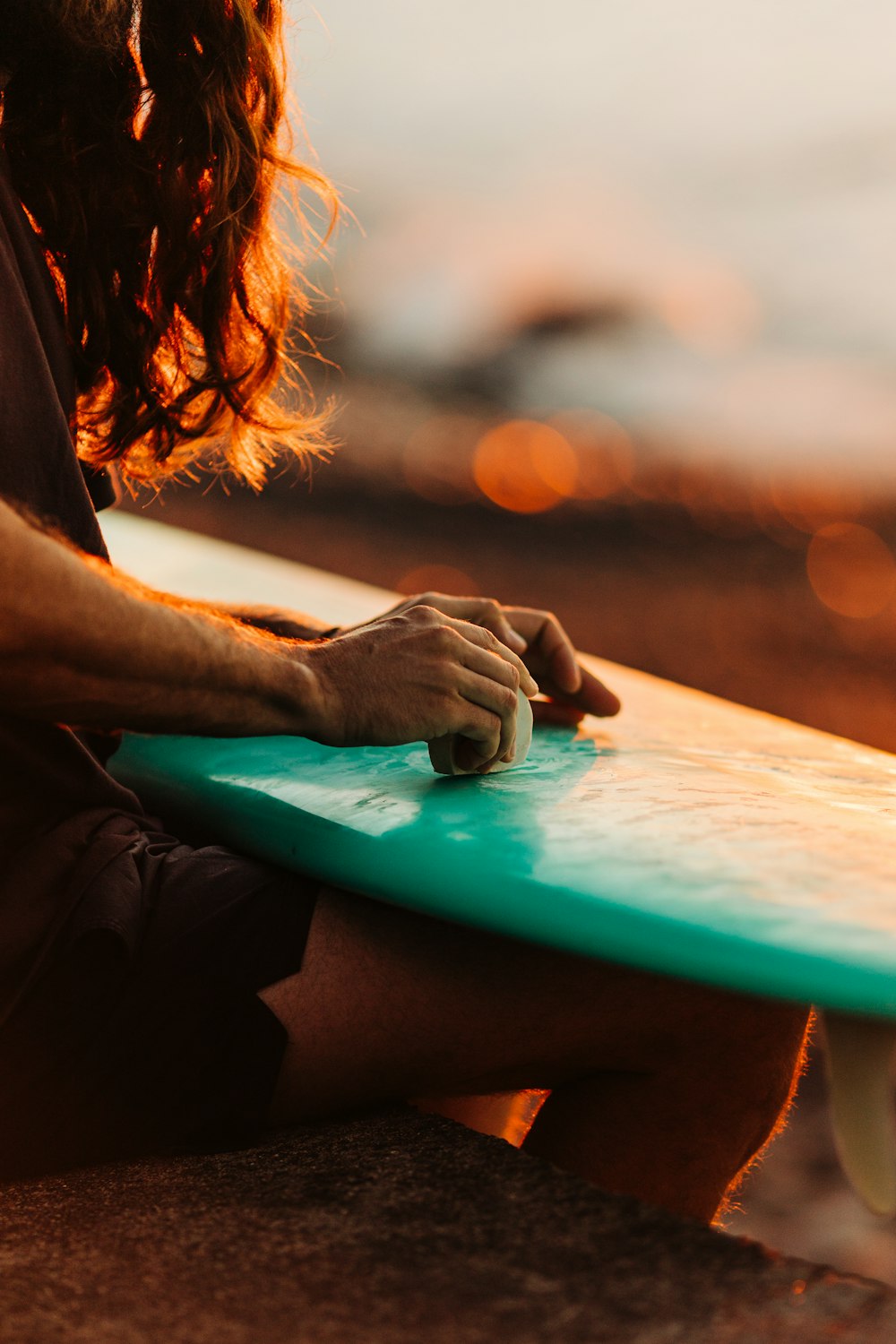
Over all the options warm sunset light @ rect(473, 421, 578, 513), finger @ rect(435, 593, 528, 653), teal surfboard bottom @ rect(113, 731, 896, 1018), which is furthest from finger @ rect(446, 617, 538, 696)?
warm sunset light @ rect(473, 421, 578, 513)

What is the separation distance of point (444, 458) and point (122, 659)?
3266 cm

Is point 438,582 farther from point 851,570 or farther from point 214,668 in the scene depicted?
point 214,668

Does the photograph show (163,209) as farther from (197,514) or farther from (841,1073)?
(197,514)

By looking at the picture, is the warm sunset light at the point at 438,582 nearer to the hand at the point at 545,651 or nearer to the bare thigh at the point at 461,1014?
the hand at the point at 545,651

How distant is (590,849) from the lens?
1.19 metres

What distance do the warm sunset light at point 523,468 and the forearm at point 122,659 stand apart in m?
22.6

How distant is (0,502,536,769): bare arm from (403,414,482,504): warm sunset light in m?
22.8

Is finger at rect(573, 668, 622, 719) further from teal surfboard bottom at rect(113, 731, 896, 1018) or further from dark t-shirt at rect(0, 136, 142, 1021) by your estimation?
dark t-shirt at rect(0, 136, 142, 1021)

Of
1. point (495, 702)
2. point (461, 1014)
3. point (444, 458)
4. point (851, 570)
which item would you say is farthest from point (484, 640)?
point (444, 458)

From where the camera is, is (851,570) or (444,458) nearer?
(851,570)

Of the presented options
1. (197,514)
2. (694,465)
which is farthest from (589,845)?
(694,465)

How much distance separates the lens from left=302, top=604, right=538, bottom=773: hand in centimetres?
119

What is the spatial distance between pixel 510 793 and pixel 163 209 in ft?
2.91

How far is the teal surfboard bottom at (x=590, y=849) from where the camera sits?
1002 millimetres
